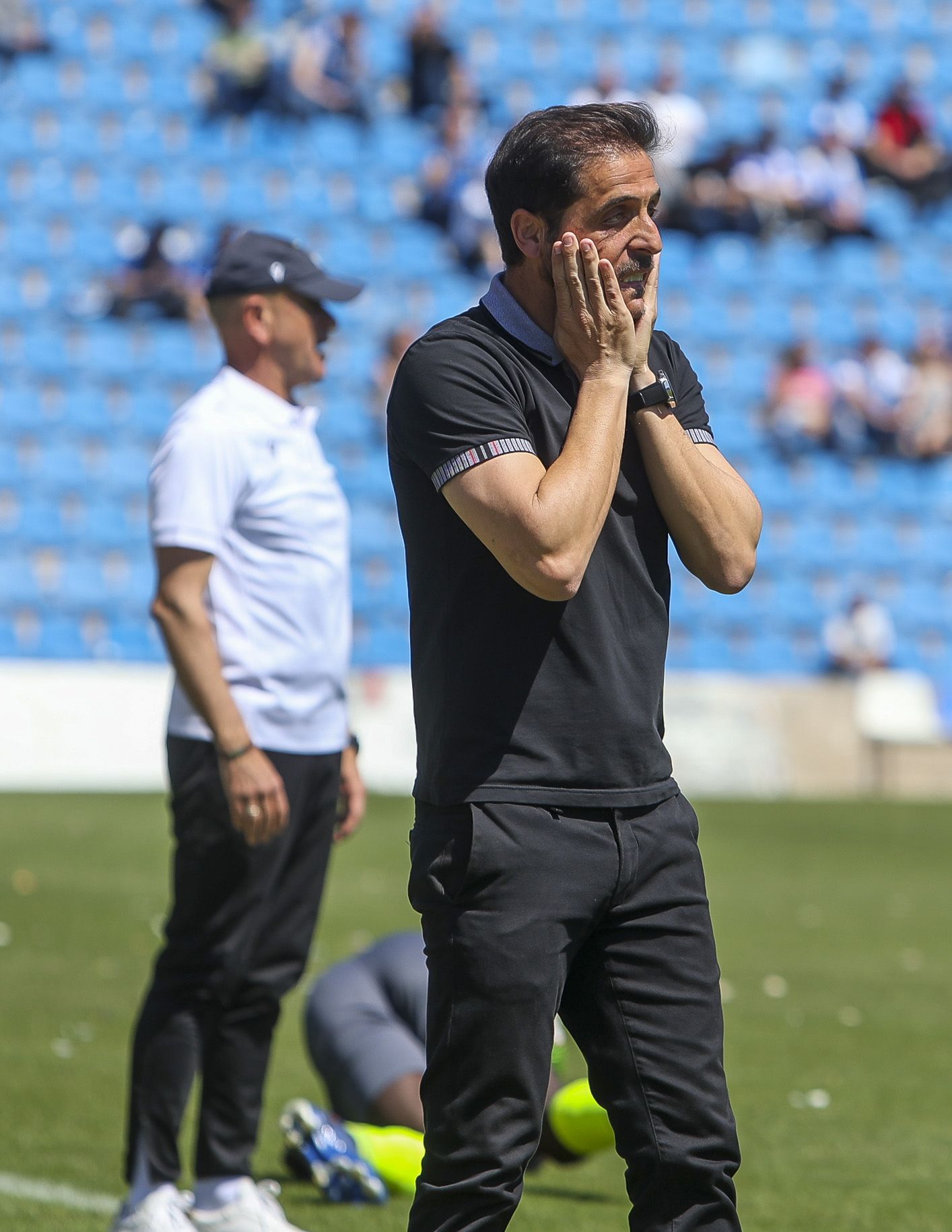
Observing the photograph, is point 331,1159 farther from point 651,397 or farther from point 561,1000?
point 651,397

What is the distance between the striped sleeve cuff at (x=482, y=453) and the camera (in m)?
2.43

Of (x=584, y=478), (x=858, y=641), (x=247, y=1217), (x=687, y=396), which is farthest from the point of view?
(x=858, y=641)

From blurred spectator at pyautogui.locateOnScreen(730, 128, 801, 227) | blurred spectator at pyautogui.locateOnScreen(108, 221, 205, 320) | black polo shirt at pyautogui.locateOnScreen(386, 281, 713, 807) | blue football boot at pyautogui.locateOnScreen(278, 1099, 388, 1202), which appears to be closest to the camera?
black polo shirt at pyautogui.locateOnScreen(386, 281, 713, 807)

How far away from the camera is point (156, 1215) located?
3627mm

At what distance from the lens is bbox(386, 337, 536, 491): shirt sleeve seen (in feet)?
8.01

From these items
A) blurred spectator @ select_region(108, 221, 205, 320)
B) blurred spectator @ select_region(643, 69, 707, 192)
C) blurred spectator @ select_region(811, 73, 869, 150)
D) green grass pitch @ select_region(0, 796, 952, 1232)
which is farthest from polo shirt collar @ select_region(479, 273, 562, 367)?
blurred spectator @ select_region(811, 73, 869, 150)

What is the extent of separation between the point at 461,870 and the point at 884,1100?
3.15m

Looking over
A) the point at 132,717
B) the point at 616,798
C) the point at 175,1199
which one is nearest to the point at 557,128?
the point at 616,798

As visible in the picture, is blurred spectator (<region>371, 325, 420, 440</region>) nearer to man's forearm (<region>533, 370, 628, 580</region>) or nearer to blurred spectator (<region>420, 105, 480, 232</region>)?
blurred spectator (<region>420, 105, 480, 232</region>)

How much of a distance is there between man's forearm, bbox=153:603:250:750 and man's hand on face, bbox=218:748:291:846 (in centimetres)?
4

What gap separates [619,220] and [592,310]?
152mm

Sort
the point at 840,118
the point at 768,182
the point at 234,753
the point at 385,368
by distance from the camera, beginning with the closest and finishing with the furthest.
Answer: the point at 234,753
the point at 385,368
the point at 768,182
the point at 840,118

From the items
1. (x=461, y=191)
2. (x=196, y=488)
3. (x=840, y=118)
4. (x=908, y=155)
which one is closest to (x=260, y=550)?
(x=196, y=488)

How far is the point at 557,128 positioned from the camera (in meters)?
2.52
